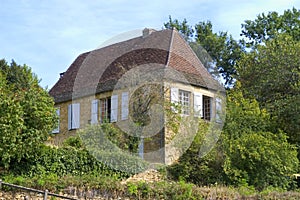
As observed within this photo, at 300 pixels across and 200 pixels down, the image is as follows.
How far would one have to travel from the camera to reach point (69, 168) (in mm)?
19797

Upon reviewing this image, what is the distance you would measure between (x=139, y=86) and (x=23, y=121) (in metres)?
7.20

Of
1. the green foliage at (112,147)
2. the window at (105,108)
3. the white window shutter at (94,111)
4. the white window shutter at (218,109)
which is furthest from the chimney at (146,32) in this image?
the green foliage at (112,147)

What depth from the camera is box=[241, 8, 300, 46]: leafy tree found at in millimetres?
37234

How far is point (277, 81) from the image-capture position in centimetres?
2695

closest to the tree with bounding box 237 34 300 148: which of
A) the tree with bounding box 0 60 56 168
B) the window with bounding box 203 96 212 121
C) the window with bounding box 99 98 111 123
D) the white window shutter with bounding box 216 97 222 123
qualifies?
the window with bounding box 203 96 212 121

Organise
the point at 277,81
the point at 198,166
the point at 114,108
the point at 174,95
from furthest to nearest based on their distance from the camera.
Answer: the point at 277,81
the point at 114,108
the point at 174,95
the point at 198,166

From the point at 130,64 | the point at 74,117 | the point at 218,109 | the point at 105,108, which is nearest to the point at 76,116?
the point at 74,117

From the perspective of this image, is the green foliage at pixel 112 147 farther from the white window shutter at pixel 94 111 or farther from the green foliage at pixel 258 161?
the white window shutter at pixel 94 111

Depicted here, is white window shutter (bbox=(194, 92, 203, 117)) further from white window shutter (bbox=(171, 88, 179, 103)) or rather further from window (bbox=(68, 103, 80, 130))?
window (bbox=(68, 103, 80, 130))

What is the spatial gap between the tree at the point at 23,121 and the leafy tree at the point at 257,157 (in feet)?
23.1

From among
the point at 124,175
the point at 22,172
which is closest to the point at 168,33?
the point at 124,175

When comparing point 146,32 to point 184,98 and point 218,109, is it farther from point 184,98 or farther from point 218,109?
point 218,109

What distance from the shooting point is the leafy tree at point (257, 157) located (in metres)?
22.1

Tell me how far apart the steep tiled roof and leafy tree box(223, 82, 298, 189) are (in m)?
4.38
